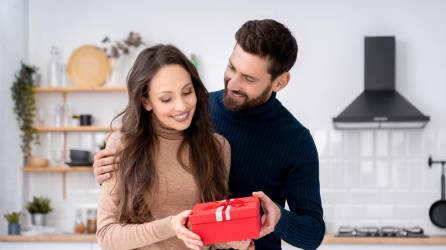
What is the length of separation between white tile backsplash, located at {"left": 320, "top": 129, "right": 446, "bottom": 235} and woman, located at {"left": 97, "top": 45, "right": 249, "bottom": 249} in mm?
3873

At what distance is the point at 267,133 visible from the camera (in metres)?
2.54

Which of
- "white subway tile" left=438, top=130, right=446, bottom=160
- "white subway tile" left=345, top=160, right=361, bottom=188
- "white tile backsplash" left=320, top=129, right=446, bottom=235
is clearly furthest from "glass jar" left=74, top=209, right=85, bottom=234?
"white subway tile" left=438, top=130, right=446, bottom=160

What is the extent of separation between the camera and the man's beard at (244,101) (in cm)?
249

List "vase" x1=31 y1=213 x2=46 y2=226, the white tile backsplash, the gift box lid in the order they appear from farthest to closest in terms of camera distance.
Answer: "vase" x1=31 y1=213 x2=46 y2=226 → the white tile backsplash → the gift box lid

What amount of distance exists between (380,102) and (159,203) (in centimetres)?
392

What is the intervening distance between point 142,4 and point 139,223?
434 cm

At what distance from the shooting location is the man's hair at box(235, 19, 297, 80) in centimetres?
242

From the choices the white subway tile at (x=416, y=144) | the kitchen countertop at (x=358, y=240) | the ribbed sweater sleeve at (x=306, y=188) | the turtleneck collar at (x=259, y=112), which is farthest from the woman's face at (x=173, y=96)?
the white subway tile at (x=416, y=144)

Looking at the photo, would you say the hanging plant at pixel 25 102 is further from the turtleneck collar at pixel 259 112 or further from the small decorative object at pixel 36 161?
the turtleneck collar at pixel 259 112

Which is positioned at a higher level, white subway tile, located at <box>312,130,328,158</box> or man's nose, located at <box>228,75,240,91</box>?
man's nose, located at <box>228,75,240,91</box>

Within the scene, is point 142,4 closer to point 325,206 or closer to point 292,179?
point 325,206

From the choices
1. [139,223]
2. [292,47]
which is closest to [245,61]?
[292,47]

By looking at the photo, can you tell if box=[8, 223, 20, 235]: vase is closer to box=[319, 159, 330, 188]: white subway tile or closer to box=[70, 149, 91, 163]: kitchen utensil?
box=[70, 149, 91, 163]: kitchen utensil

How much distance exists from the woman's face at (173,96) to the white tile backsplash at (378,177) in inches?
158
